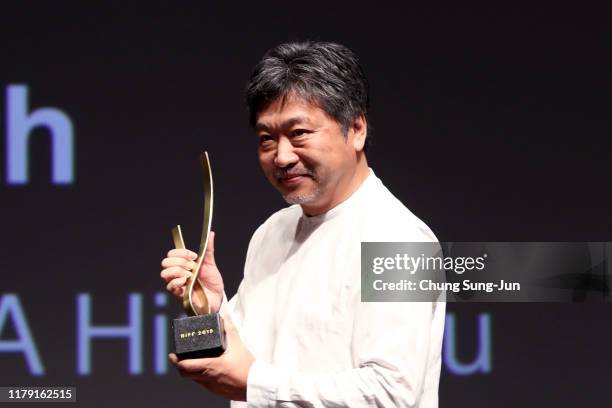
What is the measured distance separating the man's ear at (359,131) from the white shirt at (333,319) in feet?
0.26

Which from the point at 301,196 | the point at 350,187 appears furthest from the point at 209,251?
the point at 350,187

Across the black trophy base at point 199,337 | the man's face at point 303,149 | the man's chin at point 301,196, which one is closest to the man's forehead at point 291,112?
the man's face at point 303,149

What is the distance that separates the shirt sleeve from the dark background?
5.60 ft

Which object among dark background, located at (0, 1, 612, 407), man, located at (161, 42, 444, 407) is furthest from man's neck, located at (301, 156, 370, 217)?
dark background, located at (0, 1, 612, 407)

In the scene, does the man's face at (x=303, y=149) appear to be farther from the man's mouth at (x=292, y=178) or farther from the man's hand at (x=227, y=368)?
the man's hand at (x=227, y=368)

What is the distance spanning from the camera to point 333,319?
184cm

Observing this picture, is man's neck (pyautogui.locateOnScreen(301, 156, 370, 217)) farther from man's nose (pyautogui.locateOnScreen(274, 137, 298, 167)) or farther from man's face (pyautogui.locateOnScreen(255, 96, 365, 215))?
man's nose (pyautogui.locateOnScreen(274, 137, 298, 167))

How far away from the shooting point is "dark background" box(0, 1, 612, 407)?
11.4 feet

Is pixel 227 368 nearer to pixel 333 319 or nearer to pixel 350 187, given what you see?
pixel 333 319

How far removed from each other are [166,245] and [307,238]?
1.60m

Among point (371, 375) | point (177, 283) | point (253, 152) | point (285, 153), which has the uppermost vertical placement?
point (253, 152)

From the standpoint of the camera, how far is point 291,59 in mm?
1900

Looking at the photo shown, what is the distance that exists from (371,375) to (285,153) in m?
0.42

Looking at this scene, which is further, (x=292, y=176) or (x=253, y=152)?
(x=253, y=152)
